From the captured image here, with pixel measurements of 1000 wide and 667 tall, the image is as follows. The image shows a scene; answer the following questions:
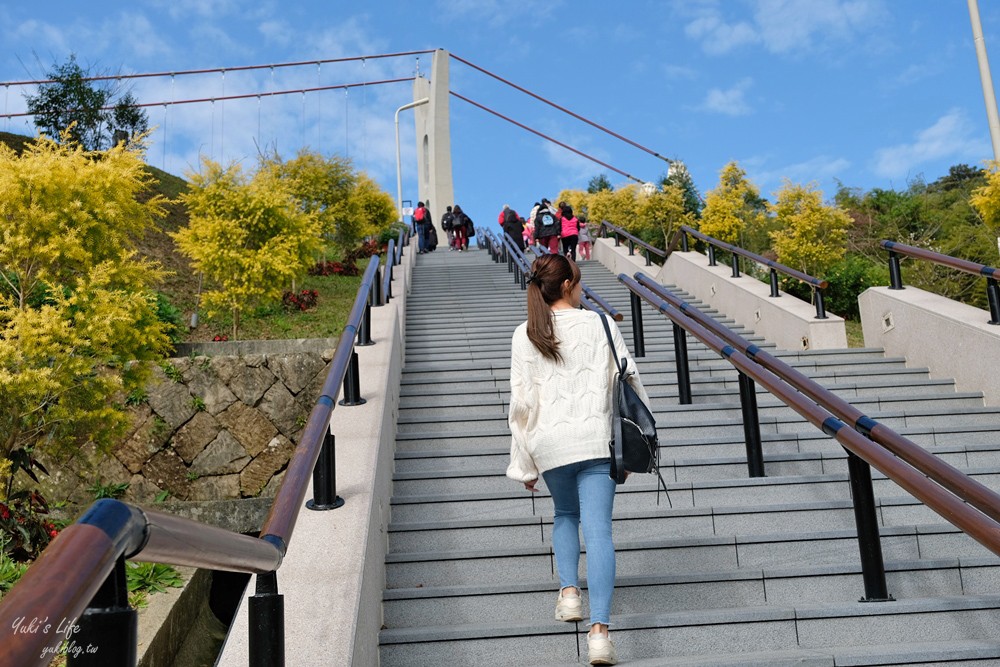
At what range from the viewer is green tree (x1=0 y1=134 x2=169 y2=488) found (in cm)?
594

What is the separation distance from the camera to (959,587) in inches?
133

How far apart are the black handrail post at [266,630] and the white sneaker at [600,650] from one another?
1.25m

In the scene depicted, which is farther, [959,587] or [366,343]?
[366,343]

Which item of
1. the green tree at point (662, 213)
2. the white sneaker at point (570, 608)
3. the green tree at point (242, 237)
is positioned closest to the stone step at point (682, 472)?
the white sneaker at point (570, 608)

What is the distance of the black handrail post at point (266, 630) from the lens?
1.76 meters

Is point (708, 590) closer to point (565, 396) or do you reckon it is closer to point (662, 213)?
point (565, 396)

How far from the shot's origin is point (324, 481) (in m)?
3.27

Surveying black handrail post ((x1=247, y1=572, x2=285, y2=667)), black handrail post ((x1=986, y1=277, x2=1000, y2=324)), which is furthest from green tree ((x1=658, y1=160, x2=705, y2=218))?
black handrail post ((x1=247, y1=572, x2=285, y2=667))

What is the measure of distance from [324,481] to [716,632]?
164 cm

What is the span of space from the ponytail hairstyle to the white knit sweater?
37 mm

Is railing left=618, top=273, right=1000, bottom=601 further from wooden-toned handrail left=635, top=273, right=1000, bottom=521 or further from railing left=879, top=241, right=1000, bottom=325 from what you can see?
railing left=879, top=241, right=1000, bottom=325

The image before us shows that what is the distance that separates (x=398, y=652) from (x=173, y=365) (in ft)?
25.0

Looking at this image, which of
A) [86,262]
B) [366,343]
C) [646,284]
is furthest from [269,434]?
[646,284]

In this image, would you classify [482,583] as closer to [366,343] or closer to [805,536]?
[805,536]
